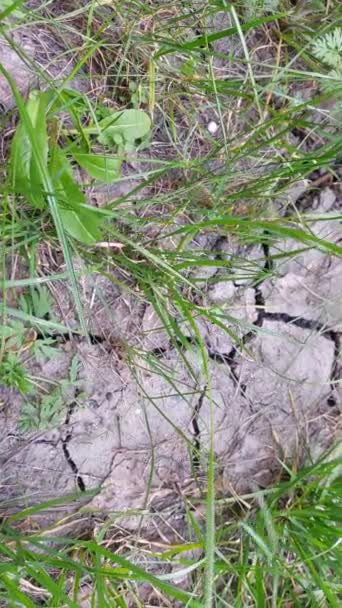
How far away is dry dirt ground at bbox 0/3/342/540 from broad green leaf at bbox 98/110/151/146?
0.73ft

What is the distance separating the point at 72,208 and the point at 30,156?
146 mm

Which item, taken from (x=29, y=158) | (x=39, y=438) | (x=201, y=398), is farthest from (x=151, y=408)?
(x=29, y=158)

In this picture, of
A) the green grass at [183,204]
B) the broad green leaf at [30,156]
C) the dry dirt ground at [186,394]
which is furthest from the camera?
the dry dirt ground at [186,394]

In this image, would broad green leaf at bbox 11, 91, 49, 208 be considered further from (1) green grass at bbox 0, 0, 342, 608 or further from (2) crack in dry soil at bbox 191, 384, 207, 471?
(2) crack in dry soil at bbox 191, 384, 207, 471

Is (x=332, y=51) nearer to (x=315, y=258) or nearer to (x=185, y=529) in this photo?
(x=315, y=258)

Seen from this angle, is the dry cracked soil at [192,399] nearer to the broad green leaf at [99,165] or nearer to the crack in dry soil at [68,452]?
the crack in dry soil at [68,452]

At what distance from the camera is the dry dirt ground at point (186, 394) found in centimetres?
157

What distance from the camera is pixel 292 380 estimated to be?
5.85 ft

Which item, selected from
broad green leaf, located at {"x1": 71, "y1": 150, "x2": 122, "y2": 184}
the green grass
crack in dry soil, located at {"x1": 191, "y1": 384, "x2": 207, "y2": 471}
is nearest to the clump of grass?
the green grass

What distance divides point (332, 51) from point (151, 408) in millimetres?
997

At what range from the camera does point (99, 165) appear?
1483 millimetres

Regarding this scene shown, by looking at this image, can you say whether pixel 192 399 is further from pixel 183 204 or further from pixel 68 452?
pixel 183 204

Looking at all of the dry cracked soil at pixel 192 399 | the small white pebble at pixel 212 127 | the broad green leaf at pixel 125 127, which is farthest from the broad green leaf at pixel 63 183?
the small white pebble at pixel 212 127

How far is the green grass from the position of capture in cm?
145
